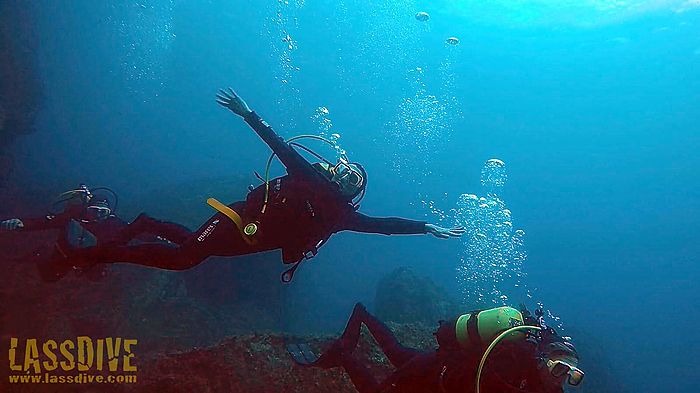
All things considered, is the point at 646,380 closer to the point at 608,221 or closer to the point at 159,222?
the point at 608,221

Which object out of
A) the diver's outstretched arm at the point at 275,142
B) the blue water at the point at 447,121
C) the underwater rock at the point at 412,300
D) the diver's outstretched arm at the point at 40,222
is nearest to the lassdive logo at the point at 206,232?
the diver's outstretched arm at the point at 275,142

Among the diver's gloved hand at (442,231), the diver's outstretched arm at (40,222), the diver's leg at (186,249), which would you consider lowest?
the diver's leg at (186,249)

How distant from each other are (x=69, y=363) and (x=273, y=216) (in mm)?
3507

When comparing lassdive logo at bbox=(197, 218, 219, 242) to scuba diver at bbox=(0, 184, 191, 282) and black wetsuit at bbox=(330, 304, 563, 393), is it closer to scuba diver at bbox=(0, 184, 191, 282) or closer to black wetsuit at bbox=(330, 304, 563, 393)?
scuba diver at bbox=(0, 184, 191, 282)

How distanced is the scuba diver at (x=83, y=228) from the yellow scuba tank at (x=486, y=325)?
3229mm

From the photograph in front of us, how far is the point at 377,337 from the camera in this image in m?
4.89

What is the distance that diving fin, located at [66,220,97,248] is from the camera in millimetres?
5361

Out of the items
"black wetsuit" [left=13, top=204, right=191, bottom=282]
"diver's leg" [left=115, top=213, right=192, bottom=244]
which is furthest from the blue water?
"diver's leg" [left=115, top=213, right=192, bottom=244]

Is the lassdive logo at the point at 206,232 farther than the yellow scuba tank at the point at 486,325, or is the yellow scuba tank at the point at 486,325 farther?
the lassdive logo at the point at 206,232

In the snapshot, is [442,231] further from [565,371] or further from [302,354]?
[565,371]

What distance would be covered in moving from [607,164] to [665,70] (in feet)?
73.0

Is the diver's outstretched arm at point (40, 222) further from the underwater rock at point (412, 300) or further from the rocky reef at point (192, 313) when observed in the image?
the underwater rock at point (412, 300)

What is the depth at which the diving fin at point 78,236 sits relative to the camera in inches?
211

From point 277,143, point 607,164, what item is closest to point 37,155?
point 277,143
